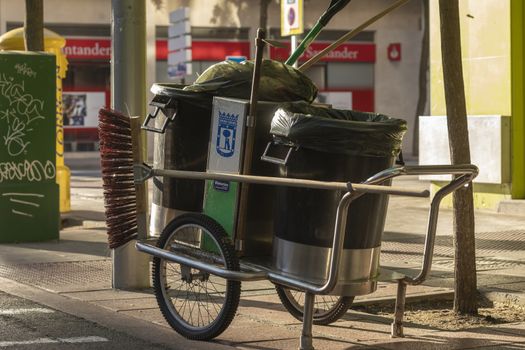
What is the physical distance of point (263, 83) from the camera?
7.16m

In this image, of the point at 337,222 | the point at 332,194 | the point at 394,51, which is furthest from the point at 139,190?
the point at 394,51

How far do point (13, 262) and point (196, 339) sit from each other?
4.00m

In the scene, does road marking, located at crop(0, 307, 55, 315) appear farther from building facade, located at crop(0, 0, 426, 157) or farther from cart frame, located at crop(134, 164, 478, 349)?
building facade, located at crop(0, 0, 426, 157)

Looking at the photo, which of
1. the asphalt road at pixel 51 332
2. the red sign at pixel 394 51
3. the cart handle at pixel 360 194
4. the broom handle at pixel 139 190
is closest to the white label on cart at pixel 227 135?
the broom handle at pixel 139 190

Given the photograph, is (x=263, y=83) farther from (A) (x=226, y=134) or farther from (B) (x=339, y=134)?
(B) (x=339, y=134)

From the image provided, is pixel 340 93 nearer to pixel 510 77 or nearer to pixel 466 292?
pixel 510 77

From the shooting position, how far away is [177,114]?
7.40m

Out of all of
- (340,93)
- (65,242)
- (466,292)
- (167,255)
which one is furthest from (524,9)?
(340,93)

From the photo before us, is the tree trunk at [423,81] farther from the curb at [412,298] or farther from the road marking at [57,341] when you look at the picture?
the road marking at [57,341]

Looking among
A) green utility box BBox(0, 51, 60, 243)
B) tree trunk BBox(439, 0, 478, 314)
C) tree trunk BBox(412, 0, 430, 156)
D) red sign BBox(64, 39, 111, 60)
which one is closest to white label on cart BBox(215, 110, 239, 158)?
tree trunk BBox(439, 0, 478, 314)

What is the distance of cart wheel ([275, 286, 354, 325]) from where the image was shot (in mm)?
7039

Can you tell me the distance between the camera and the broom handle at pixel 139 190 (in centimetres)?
721

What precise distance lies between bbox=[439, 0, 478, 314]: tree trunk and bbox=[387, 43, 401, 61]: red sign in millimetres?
30642

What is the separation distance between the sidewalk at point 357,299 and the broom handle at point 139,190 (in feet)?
2.04
